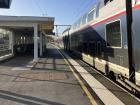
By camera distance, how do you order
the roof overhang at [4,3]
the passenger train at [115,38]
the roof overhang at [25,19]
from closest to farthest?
1. the passenger train at [115,38]
2. the roof overhang at [4,3]
3. the roof overhang at [25,19]

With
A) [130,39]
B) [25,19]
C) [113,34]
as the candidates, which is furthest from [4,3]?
[25,19]

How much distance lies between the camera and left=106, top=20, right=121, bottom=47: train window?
39.1 feet

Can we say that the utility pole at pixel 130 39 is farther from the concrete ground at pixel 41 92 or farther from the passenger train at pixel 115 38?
the concrete ground at pixel 41 92

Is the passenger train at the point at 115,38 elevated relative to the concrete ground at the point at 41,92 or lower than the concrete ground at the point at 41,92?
elevated

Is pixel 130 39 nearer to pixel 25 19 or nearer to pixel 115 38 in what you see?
pixel 115 38

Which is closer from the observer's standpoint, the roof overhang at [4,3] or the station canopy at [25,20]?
the roof overhang at [4,3]

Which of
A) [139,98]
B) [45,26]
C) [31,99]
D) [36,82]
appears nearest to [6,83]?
[36,82]

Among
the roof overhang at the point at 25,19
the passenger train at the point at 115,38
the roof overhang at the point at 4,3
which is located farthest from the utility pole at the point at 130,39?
the roof overhang at the point at 25,19

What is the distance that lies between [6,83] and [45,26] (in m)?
16.5

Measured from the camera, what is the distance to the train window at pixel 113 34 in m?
11.9

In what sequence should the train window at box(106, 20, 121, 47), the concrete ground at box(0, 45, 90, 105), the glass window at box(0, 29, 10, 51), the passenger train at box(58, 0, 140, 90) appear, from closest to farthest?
the passenger train at box(58, 0, 140, 90), the concrete ground at box(0, 45, 90, 105), the train window at box(106, 20, 121, 47), the glass window at box(0, 29, 10, 51)

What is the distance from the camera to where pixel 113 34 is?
12883 millimetres

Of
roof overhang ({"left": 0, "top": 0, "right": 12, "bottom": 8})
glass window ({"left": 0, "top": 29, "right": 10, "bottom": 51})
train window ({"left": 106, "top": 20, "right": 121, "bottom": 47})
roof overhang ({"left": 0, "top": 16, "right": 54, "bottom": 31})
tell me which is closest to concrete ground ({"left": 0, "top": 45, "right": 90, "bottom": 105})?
train window ({"left": 106, "top": 20, "right": 121, "bottom": 47})

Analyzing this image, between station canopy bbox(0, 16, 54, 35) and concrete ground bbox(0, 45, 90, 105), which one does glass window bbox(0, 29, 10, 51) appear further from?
concrete ground bbox(0, 45, 90, 105)
